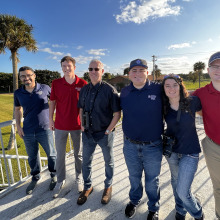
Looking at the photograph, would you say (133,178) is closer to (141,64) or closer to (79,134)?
(79,134)

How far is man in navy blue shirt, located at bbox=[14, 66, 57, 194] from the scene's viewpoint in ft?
8.55

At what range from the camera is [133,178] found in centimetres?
214

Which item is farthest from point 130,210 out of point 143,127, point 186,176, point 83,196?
point 143,127

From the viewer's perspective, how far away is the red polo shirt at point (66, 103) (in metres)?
2.54

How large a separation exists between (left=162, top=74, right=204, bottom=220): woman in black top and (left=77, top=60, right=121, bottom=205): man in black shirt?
0.79m

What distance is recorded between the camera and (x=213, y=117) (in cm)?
170

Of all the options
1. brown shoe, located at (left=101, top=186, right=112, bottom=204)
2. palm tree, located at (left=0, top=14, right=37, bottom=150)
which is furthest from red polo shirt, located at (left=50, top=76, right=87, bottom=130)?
palm tree, located at (left=0, top=14, right=37, bottom=150)

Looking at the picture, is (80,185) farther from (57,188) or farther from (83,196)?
(57,188)

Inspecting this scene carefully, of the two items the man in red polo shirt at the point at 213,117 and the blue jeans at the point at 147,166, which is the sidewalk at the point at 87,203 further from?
the man in red polo shirt at the point at 213,117

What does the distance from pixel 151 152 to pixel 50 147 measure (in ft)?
6.20

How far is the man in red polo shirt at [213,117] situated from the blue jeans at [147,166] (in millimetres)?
586

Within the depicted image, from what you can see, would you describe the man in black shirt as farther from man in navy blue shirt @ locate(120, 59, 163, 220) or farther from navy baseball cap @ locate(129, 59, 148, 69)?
navy baseball cap @ locate(129, 59, 148, 69)

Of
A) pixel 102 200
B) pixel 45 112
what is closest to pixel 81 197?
pixel 102 200

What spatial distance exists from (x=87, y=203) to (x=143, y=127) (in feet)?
5.24
